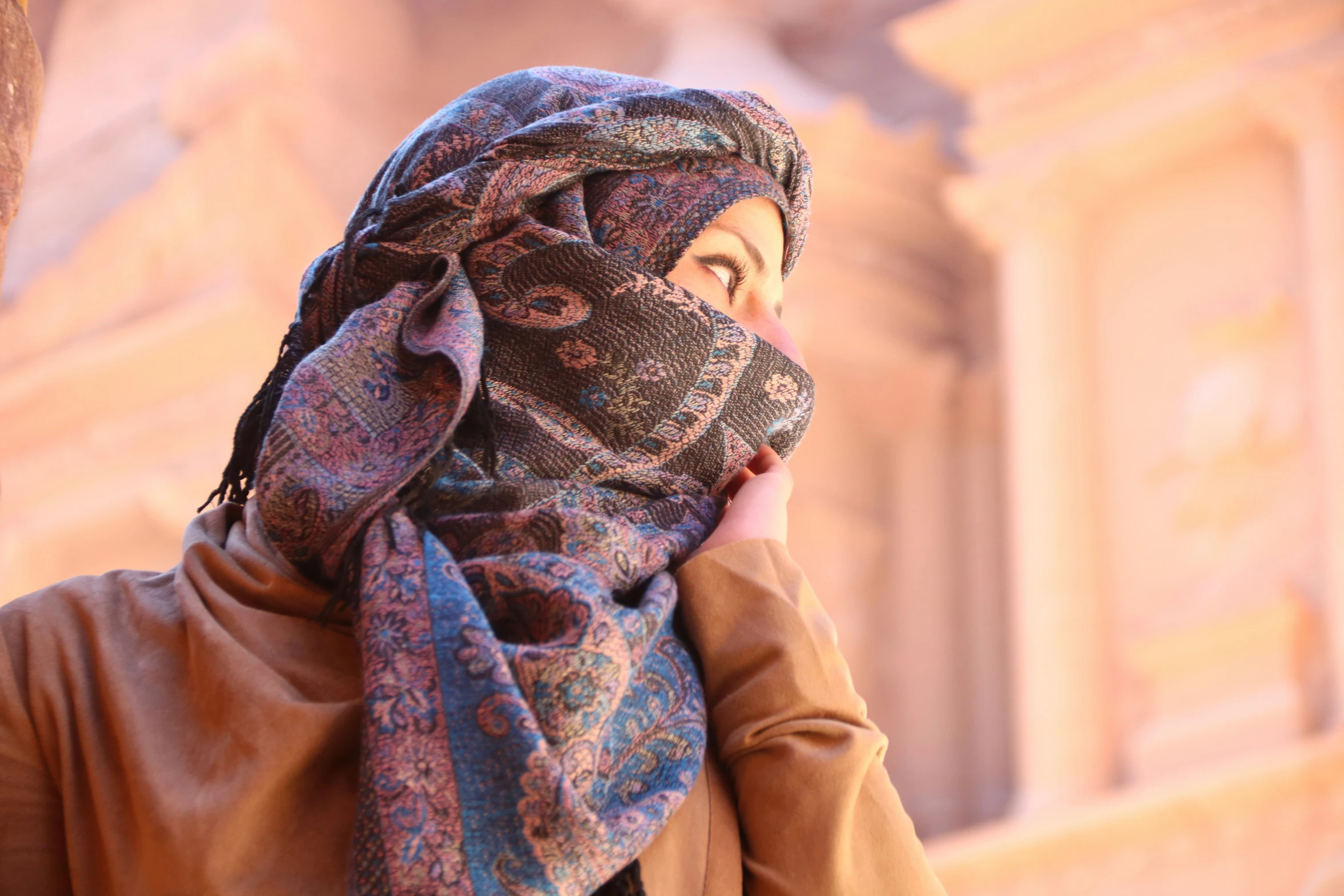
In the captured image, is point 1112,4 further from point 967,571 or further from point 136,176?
point 136,176

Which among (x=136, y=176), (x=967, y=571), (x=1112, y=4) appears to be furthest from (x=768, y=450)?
(x=136, y=176)

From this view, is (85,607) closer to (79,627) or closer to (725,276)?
(79,627)

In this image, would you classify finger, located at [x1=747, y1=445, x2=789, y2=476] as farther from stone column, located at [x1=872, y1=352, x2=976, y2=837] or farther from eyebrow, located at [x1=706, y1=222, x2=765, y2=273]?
stone column, located at [x1=872, y1=352, x2=976, y2=837]

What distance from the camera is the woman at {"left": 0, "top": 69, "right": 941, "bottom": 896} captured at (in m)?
1.25

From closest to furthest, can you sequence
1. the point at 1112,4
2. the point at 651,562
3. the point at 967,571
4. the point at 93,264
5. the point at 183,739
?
the point at 183,739
the point at 651,562
the point at 1112,4
the point at 967,571
the point at 93,264

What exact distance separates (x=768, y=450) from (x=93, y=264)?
9.24 metres

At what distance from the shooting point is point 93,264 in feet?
33.9

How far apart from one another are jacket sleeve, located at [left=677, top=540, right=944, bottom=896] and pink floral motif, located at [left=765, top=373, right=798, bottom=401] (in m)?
0.17

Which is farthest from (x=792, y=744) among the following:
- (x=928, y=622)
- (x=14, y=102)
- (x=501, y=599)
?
(x=928, y=622)

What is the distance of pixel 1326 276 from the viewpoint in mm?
7238

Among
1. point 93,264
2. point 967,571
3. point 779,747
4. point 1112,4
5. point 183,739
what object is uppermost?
point 183,739

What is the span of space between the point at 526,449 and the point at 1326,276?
20.6 ft

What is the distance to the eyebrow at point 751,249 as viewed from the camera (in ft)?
5.44

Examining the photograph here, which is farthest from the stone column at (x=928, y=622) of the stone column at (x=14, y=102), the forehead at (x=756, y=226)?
the stone column at (x=14, y=102)
